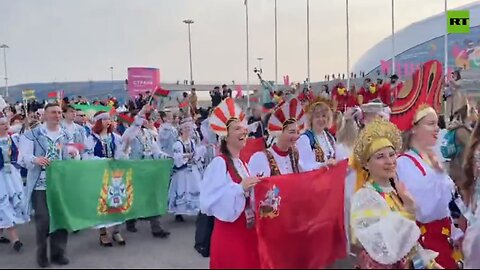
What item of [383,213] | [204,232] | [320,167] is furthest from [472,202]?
[204,232]

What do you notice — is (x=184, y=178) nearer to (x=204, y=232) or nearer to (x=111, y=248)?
(x=111, y=248)

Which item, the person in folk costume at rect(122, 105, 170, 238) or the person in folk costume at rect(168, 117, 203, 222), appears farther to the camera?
the person in folk costume at rect(168, 117, 203, 222)

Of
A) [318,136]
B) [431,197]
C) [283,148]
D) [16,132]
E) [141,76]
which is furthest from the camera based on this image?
[141,76]

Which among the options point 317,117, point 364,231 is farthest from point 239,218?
point 317,117

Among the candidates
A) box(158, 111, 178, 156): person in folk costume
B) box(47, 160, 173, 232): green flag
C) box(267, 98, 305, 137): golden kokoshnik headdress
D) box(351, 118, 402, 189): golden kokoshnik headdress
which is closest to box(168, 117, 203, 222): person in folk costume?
box(158, 111, 178, 156): person in folk costume

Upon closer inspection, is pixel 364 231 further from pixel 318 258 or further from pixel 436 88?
pixel 436 88

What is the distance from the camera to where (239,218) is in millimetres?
3838

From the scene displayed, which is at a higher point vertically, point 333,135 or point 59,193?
point 333,135

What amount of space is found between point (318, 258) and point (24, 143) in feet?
13.9

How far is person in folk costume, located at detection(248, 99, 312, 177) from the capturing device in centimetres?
472

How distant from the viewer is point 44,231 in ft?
20.3

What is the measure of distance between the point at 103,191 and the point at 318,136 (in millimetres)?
2673

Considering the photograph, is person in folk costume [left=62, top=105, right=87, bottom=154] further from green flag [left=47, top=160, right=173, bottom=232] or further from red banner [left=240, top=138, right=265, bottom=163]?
red banner [left=240, top=138, right=265, bottom=163]

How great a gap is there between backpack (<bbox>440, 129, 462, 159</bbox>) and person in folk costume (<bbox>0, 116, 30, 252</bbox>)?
5080 millimetres
